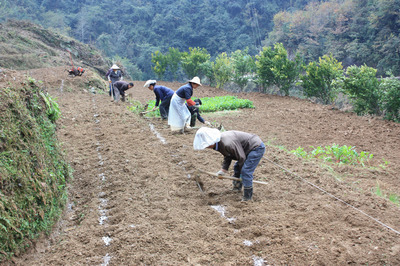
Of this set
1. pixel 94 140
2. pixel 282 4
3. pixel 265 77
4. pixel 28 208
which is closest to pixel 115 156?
pixel 94 140

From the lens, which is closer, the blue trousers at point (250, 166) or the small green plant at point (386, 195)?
the blue trousers at point (250, 166)

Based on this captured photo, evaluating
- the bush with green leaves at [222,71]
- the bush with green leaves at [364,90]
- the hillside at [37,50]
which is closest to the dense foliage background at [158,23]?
the hillside at [37,50]

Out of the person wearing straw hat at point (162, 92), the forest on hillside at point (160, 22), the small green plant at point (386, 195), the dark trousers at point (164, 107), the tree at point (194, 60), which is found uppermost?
the forest on hillside at point (160, 22)

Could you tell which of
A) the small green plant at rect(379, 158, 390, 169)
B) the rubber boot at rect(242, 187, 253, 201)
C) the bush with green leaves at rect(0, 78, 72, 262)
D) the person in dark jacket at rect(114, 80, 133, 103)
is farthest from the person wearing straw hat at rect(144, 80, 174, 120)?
the small green plant at rect(379, 158, 390, 169)

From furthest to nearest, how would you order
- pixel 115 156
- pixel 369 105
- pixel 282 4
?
1. pixel 282 4
2. pixel 369 105
3. pixel 115 156

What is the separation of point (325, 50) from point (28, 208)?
29867 millimetres

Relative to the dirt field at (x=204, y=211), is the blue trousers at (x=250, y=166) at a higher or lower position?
higher

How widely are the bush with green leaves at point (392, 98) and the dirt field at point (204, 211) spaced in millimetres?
2583

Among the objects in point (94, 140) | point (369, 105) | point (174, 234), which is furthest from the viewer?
point (369, 105)

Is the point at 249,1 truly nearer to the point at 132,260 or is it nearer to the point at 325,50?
the point at 325,50

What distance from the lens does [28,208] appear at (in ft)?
11.1

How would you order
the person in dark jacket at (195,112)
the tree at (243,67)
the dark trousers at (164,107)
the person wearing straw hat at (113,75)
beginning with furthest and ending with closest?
the tree at (243,67) → the person wearing straw hat at (113,75) → the dark trousers at (164,107) → the person in dark jacket at (195,112)

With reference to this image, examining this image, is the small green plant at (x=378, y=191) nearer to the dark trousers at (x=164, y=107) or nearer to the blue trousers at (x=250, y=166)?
the blue trousers at (x=250, y=166)

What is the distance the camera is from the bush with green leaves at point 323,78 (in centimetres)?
1423
